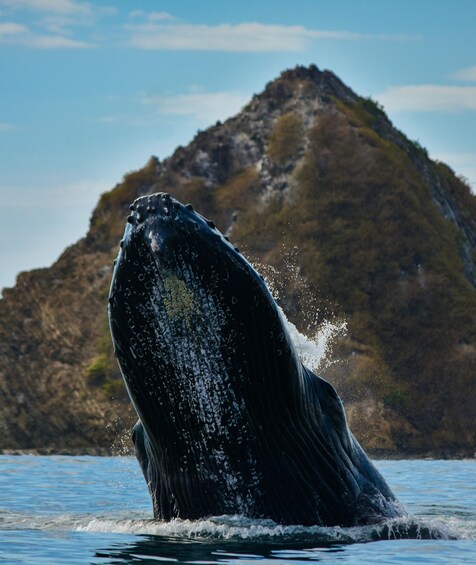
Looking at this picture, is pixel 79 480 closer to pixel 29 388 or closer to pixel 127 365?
pixel 127 365

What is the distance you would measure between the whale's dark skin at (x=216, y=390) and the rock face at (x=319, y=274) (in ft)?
198

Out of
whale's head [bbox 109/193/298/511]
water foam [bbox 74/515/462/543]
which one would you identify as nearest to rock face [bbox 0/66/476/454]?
water foam [bbox 74/515/462/543]

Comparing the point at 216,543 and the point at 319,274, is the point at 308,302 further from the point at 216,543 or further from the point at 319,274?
the point at 216,543

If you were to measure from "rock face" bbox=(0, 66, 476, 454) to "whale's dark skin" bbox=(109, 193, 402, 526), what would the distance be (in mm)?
60348

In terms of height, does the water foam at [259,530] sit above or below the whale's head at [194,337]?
below

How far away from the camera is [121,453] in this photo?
68.3 metres

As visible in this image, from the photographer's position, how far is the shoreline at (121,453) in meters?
65.8

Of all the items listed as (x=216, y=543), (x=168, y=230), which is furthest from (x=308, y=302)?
(x=168, y=230)

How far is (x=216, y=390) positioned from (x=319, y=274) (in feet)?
237

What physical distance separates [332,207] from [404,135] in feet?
52.2

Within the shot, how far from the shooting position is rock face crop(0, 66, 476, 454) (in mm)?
71812

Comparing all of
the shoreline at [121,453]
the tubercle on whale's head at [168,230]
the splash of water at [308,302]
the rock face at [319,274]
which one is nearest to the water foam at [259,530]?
the tubercle on whale's head at [168,230]

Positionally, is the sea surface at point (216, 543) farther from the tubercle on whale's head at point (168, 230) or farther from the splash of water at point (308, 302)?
the splash of water at point (308, 302)

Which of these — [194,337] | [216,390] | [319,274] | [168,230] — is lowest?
[216,390]
